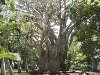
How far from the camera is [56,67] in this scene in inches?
1307

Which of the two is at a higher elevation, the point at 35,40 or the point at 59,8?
the point at 59,8

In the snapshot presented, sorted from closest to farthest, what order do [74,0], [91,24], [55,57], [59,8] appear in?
[91,24] → [74,0] → [59,8] → [55,57]

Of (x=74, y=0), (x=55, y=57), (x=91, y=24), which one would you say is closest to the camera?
(x=91, y=24)

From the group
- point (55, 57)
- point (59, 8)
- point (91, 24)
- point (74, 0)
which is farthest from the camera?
point (55, 57)

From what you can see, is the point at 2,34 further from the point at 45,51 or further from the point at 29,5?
the point at 45,51

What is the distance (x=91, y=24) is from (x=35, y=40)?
48.7 feet

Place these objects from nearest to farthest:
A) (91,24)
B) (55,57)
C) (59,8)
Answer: (91,24)
(59,8)
(55,57)

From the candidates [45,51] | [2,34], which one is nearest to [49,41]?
[45,51]

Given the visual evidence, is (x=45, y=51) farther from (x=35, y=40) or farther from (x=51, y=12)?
(x=51, y=12)

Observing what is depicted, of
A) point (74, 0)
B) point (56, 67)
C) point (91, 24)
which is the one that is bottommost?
point (56, 67)

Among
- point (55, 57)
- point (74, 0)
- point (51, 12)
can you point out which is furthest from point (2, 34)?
point (55, 57)

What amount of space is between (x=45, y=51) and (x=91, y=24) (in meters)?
14.7

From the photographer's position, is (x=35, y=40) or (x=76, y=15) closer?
(x=76, y=15)

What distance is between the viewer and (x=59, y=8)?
Answer: 3081 cm
